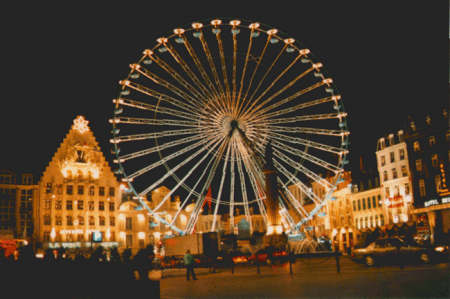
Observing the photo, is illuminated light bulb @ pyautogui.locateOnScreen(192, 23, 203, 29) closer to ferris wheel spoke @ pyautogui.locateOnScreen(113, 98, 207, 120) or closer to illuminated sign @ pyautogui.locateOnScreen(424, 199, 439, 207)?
ferris wheel spoke @ pyautogui.locateOnScreen(113, 98, 207, 120)

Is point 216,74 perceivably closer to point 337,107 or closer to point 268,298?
point 337,107

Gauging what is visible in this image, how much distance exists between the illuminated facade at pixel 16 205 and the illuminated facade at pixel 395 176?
52.3 meters

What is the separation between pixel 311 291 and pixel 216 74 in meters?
28.2

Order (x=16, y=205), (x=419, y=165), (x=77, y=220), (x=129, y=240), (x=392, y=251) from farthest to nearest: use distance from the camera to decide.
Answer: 1. (x=129, y=240)
2. (x=77, y=220)
3. (x=16, y=205)
4. (x=419, y=165)
5. (x=392, y=251)

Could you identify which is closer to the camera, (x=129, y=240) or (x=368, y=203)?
(x=368, y=203)

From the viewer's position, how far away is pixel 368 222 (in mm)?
80375


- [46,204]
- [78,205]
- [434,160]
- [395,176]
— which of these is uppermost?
[434,160]

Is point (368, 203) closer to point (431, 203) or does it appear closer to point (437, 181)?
point (437, 181)

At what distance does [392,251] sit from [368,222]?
2156 inches

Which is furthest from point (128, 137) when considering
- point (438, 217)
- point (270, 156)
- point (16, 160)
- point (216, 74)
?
point (16, 160)

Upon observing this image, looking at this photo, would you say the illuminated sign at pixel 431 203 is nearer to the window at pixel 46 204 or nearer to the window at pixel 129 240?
the window at pixel 129 240

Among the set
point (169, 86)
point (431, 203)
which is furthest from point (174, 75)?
point (431, 203)

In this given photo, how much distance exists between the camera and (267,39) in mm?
42125

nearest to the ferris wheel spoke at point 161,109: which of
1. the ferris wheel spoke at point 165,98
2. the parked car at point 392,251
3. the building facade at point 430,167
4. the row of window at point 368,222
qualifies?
the ferris wheel spoke at point 165,98
